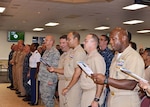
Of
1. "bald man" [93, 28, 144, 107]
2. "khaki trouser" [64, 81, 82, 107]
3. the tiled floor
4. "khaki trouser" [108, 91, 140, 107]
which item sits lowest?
the tiled floor

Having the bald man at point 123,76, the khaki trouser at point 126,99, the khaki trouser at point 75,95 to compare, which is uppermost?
the bald man at point 123,76

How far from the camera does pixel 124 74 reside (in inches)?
99.4

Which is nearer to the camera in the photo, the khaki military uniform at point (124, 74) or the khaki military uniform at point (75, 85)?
the khaki military uniform at point (124, 74)

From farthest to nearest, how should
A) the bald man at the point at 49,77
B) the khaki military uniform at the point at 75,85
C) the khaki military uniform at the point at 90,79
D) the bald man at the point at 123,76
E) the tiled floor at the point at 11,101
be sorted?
the tiled floor at the point at 11,101 → the bald man at the point at 49,77 → the khaki military uniform at the point at 75,85 → the khaki military uniform at the point at 90,79 → the bald man at the point at 123,76

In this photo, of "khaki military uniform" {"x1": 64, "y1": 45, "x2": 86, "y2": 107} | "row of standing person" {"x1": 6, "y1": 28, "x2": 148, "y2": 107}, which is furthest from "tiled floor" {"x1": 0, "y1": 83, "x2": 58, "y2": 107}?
"khaki military uniform" {"x1": 64, "y1": 45, "x2": 86, "y2": 107}

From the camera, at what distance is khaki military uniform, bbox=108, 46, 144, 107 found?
8.16 feet

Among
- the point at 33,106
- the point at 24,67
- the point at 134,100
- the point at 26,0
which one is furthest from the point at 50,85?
the point at 26,0

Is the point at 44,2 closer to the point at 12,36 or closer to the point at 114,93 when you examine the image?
the point at 114,93

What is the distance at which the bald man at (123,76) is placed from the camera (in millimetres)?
2461

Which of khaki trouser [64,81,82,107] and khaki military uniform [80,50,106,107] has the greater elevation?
khaki military uniform [80,50,106,107]

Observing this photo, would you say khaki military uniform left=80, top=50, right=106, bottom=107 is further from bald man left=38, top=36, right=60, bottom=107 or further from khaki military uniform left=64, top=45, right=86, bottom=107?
bald man left=38, top=36, right=60, bottom=107

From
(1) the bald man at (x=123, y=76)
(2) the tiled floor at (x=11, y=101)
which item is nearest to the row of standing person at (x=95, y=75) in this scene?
(1) the bald man at (x=123, y=76)

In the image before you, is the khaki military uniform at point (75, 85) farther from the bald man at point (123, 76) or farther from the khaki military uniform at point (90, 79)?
the bald man at point (123, 76)

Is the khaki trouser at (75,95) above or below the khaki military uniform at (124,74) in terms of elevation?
below
